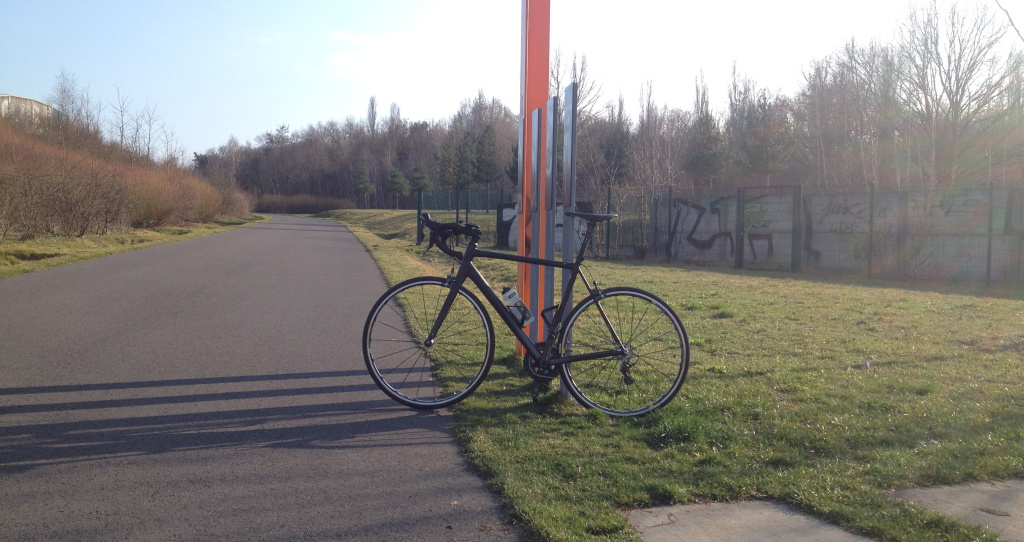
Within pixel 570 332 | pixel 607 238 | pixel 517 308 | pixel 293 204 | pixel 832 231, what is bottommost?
pixel 570 332

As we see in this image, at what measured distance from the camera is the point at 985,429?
13.9ft

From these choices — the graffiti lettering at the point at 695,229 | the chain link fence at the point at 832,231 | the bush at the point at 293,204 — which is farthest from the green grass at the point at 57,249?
the bush at the point at 293,204

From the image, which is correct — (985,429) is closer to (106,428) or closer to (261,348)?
(106,428)

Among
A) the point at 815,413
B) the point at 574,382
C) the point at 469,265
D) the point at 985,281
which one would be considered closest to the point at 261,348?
the point at 469,265

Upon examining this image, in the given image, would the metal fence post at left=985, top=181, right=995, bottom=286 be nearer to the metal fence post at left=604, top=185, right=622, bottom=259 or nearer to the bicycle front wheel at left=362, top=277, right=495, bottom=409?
the metal fence post at left=604, top=185, right=622, bottom=259

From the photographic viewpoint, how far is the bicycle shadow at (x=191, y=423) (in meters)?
3.84

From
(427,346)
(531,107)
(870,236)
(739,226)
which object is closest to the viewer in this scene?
(427,346)

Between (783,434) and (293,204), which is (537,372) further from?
(293,204)

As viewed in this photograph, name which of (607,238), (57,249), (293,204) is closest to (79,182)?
(57,249)

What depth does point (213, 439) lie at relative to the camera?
4.02 m

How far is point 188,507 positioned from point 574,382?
232 centimetres

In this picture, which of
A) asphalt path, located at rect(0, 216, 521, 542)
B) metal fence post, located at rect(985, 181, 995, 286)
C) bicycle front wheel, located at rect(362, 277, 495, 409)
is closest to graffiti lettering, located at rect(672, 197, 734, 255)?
metal fence post, located at rect(985, 181, 995, 286)

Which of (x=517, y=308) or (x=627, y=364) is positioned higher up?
(x=517, y=308)

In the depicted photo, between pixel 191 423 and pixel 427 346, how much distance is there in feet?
4.83
